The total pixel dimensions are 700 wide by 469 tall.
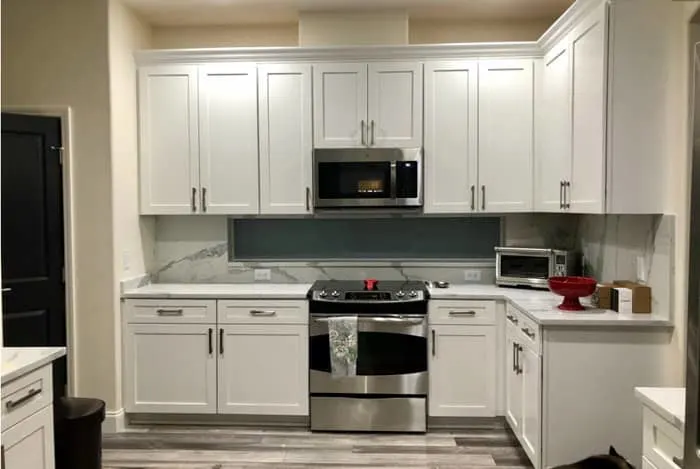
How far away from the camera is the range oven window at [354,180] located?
155 inches

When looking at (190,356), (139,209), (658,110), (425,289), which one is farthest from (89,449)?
(658,110)

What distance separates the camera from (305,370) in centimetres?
376

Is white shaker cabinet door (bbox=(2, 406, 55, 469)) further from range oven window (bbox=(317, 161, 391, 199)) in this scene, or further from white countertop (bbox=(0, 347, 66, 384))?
range oven window (bbox=(317, 161, 391, 199))

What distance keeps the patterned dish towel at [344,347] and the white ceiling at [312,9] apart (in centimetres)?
217

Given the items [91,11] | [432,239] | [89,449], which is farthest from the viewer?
[432,239]

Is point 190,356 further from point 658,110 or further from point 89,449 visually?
point 658,110

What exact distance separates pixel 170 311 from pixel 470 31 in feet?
9.78

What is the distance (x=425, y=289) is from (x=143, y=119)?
7.63 feet

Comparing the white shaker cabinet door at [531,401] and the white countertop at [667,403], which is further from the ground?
the white countertop at [667,403]

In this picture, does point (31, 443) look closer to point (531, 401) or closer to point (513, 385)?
point (531, 401)

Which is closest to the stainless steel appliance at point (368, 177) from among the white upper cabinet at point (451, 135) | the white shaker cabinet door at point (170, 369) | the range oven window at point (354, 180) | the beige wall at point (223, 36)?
the range oven window at point (354, 180)

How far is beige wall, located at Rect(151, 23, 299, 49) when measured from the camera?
434 cm

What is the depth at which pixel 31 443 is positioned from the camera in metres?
2.05

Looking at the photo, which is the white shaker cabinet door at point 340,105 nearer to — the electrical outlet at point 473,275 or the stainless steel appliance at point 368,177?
the stainless steel appliance at point 368,177
